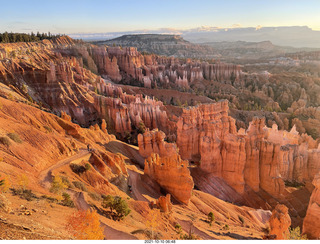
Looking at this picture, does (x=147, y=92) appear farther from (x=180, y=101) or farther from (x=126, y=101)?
(x=126, y=101)

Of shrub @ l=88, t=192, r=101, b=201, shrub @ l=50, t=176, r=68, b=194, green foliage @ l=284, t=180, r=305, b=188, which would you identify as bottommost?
green foliage @ l=284, t=180, r=305, b=188

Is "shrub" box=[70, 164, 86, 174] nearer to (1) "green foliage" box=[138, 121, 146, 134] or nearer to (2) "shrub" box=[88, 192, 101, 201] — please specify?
(2) "shrub" box=[88, 192, 101, 201]

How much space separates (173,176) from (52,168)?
852cm

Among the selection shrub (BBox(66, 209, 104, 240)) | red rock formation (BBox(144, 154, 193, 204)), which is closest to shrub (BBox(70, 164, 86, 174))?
red rock formation (BBox(144, 154, 193, 204))

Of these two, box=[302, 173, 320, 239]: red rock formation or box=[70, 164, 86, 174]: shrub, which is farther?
box=[302, 173, 320, 239]: red rock formation

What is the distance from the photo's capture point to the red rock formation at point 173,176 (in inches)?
751

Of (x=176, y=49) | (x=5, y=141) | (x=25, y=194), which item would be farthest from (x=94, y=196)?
(x=176, y=49)

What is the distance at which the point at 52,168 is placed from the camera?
15594 millimetres

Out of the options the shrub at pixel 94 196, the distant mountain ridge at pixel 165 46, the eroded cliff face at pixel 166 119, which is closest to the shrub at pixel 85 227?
the shrub at pixel 94 196

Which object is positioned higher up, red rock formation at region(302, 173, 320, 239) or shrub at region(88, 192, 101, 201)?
shrub at region(88, 192, 101, 201)

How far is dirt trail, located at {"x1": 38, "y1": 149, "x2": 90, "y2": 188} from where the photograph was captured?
14000 millimetres

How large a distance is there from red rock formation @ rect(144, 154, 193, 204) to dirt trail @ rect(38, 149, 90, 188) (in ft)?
16.7

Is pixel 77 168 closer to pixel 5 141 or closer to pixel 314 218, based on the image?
pixel 5 141

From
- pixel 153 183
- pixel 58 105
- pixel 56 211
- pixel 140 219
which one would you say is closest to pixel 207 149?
pixel 153 183
